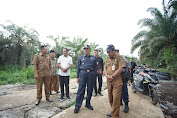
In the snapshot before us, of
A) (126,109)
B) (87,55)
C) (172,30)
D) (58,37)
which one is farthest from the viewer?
(58,37)

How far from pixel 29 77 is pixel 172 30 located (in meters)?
14.3

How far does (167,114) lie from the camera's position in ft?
9.16

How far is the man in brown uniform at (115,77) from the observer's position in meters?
2.09

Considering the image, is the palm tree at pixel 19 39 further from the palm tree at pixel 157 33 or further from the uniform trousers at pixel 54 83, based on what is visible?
the palm tree at pixel 157 33

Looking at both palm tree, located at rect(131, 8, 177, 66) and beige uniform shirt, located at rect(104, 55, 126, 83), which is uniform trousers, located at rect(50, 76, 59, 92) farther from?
palm tree, located at rect(131, 8, 177, 66)

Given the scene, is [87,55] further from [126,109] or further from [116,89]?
[126,109]

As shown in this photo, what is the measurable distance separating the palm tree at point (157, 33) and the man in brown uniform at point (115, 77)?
9233 millimetres

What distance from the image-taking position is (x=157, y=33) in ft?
36.3

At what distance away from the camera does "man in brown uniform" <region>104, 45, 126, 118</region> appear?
2090mm

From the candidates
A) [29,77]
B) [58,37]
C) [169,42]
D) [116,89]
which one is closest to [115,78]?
[116,89]

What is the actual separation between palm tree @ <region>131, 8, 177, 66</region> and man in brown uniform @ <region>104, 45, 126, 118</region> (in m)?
9.23

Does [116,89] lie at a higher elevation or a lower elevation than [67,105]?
higher

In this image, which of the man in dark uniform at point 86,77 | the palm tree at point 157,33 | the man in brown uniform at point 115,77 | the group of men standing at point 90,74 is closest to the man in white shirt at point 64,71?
the group of men standing at point 90,74

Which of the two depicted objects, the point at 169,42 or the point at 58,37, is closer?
the point at 169,42
